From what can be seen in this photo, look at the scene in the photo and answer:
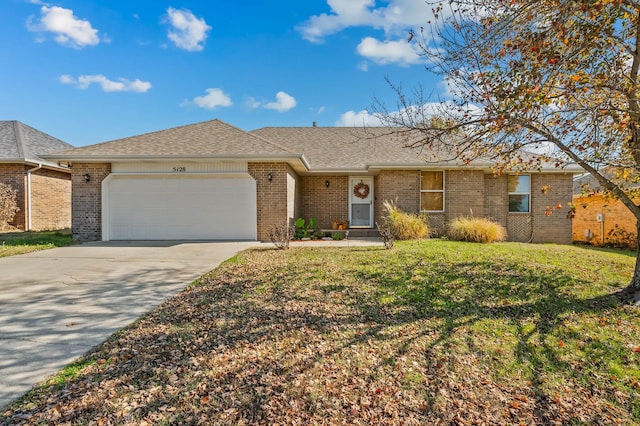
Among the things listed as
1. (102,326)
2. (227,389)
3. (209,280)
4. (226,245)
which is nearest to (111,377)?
(227,389)

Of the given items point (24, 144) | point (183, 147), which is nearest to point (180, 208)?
point (183, 147)

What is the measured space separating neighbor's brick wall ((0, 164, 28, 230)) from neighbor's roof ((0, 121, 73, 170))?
1.46 ft

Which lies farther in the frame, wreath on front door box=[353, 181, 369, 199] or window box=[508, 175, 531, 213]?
wreath on front door box=[353, 181, 369, 199]

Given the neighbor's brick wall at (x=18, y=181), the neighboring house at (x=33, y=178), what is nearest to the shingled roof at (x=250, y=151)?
the neighboring house at (x=33, y=178)

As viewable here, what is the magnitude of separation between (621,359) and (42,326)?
613 centimetres

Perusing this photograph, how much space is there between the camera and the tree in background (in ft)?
14.3

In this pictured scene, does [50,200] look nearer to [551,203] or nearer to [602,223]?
[551,203]

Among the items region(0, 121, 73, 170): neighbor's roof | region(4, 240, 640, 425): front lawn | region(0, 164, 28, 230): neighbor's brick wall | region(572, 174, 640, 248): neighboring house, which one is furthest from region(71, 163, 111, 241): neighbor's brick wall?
region(572, 174, 640, 248): neighboring house

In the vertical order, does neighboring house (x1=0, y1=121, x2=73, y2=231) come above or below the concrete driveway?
above

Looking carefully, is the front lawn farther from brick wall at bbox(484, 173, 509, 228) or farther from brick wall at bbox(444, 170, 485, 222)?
brick wall at bbox(484, 173, 509, 228)

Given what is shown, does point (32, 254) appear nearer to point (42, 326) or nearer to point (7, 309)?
point (7, 309)

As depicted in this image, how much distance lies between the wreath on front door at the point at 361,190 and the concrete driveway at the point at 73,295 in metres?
6.69

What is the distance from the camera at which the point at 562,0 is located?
431 cm

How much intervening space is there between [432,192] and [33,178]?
1652 centimetres
